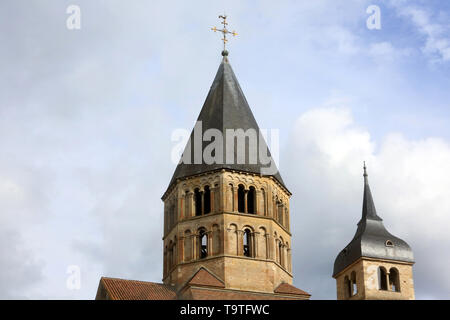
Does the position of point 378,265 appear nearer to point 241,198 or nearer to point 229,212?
point 241,198

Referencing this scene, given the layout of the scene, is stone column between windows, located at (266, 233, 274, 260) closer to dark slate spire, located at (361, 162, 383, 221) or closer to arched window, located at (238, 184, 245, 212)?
arched window, located at (238, 184, 245, 212)

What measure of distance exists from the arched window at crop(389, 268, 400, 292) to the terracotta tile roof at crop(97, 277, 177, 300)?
49.2 ft

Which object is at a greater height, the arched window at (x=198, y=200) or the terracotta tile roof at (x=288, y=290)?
the arched window at (x=198, y=200)

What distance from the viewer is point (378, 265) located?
53.2 m

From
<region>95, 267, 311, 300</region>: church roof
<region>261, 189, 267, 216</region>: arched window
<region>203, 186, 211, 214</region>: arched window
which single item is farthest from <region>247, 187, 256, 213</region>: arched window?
<region>95, 267, 311, 300</region>: church roof

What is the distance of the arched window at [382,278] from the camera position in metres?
53.5

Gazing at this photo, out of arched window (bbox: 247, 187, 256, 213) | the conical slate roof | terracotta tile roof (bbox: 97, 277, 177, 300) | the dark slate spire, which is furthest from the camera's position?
the dark slate spire

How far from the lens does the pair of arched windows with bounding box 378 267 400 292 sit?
53.3m

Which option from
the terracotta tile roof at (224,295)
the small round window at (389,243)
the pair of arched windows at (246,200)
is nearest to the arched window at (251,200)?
the pair of arched windows at (246,200)

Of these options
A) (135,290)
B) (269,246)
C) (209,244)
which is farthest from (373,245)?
(135,290)

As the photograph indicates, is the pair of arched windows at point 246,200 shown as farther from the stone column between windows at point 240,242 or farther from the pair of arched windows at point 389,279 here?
the pair of arched windows at point 389,279
